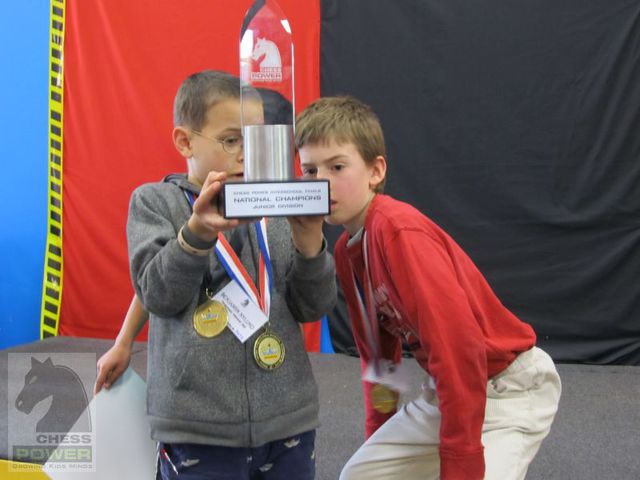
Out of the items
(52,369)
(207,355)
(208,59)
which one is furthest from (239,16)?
(207,355)

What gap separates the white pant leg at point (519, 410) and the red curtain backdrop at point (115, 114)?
2678 millimetres

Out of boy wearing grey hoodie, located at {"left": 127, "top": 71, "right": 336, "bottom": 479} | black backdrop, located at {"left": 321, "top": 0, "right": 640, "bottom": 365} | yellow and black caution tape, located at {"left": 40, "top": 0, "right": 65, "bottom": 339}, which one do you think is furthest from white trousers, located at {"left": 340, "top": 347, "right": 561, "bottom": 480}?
yellow and black caution tape, located at {"left": 40, "top": 0, "right": 65, "bottom": 339}

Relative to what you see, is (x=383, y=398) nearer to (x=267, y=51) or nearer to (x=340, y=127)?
(x=340, y=127)

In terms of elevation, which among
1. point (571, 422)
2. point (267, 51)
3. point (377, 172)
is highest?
point (267, 51)

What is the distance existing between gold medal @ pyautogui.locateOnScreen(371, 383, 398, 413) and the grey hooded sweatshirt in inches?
18.8

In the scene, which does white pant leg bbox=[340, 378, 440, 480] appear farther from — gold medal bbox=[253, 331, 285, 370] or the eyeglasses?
the eyeglasses

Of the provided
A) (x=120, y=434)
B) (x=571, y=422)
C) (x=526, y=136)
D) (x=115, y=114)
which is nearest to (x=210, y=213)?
(x=120, y=434)

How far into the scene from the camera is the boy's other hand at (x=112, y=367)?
61.2 inches

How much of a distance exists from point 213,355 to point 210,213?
1.11ft

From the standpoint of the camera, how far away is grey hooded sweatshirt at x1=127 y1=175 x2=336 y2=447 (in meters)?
1.35

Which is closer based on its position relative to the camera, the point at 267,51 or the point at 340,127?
the point at 267,51

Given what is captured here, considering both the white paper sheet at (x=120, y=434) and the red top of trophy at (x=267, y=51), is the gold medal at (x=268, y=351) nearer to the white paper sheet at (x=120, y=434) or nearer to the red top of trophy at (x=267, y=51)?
the white paper sheet at (x=120, y=434)

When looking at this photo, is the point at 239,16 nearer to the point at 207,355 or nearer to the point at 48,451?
the point at 48,451

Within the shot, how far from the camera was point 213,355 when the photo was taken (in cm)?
136
